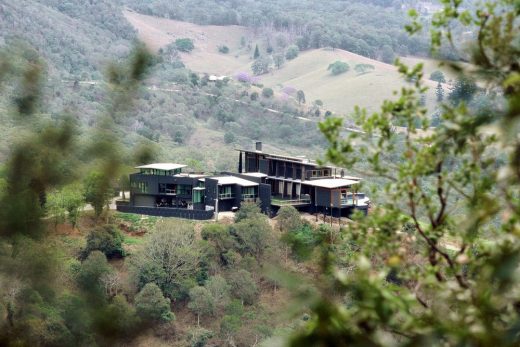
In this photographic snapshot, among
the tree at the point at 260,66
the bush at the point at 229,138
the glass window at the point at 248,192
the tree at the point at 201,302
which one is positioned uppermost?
the tree at the point at 260,66

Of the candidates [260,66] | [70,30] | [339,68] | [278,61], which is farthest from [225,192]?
[278,61]

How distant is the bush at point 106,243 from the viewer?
767 inches

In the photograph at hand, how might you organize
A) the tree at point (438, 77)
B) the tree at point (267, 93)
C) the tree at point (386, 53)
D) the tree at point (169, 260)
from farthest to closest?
1. the tree at point (386, 53)
2. the tree at point (438, 77)
3. the tree at point (267, 93)
4. the tree at point (169, 260)

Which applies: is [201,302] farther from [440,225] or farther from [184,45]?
[184,45]

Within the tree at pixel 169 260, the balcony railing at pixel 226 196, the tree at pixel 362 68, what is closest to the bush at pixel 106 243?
the tree at pixel 169 260

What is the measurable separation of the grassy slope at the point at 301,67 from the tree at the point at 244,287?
24932mm

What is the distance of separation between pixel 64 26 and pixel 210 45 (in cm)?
1781

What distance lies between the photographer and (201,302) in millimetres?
18312

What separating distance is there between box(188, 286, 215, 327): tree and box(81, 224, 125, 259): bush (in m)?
2.50

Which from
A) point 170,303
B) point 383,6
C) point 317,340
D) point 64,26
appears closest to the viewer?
point 317,340

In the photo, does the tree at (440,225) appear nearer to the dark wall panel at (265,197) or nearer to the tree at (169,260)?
the tree at (169,260)

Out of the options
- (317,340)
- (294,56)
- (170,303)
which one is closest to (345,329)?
(317,340)

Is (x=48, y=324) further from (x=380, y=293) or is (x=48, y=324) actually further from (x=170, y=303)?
(x=170, y=303)

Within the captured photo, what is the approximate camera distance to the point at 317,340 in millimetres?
2117
